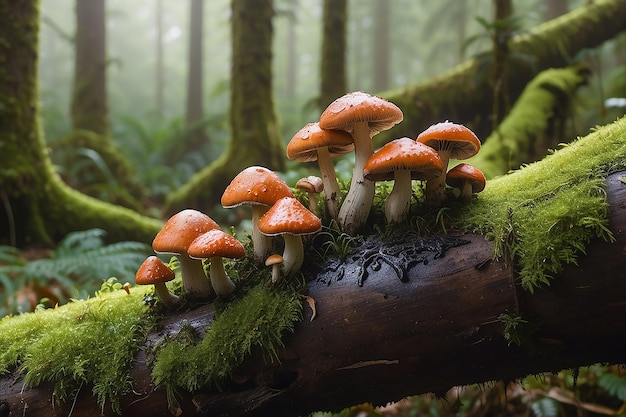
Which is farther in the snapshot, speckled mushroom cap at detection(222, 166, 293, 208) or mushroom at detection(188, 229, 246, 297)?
speckled mushroom cap at detection(222, 166, 293, 208)

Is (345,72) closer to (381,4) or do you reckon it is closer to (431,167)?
(431,167)

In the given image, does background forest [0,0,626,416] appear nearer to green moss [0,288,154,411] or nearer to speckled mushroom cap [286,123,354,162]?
green moss [0,288,154,411]

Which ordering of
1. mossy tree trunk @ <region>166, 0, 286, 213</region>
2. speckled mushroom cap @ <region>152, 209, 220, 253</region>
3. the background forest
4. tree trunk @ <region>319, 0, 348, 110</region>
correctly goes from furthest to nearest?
tree trunk @ <region>319, 0, 348, 110</region>, mossy tree trunk @ <region>166, 0, 286, 213</region>, the background forest, speckled mushroom cap @ <region>152, 209, 220, 253</region>

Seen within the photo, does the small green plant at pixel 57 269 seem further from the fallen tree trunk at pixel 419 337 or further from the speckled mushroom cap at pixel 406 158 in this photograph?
the speckled mushroom cap at pixel 406 158

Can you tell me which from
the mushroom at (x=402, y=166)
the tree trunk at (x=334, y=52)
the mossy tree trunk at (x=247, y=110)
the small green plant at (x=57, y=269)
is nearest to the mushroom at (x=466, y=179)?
the mushroom at (x=402, y=166)

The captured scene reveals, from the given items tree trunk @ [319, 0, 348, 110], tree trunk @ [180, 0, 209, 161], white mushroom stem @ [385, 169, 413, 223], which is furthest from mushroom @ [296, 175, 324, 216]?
tree trunk @ [180, 0, 209, 161]

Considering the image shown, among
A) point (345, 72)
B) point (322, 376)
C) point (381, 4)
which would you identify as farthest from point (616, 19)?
point (381, 4)

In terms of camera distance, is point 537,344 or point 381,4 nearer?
point 537,344
